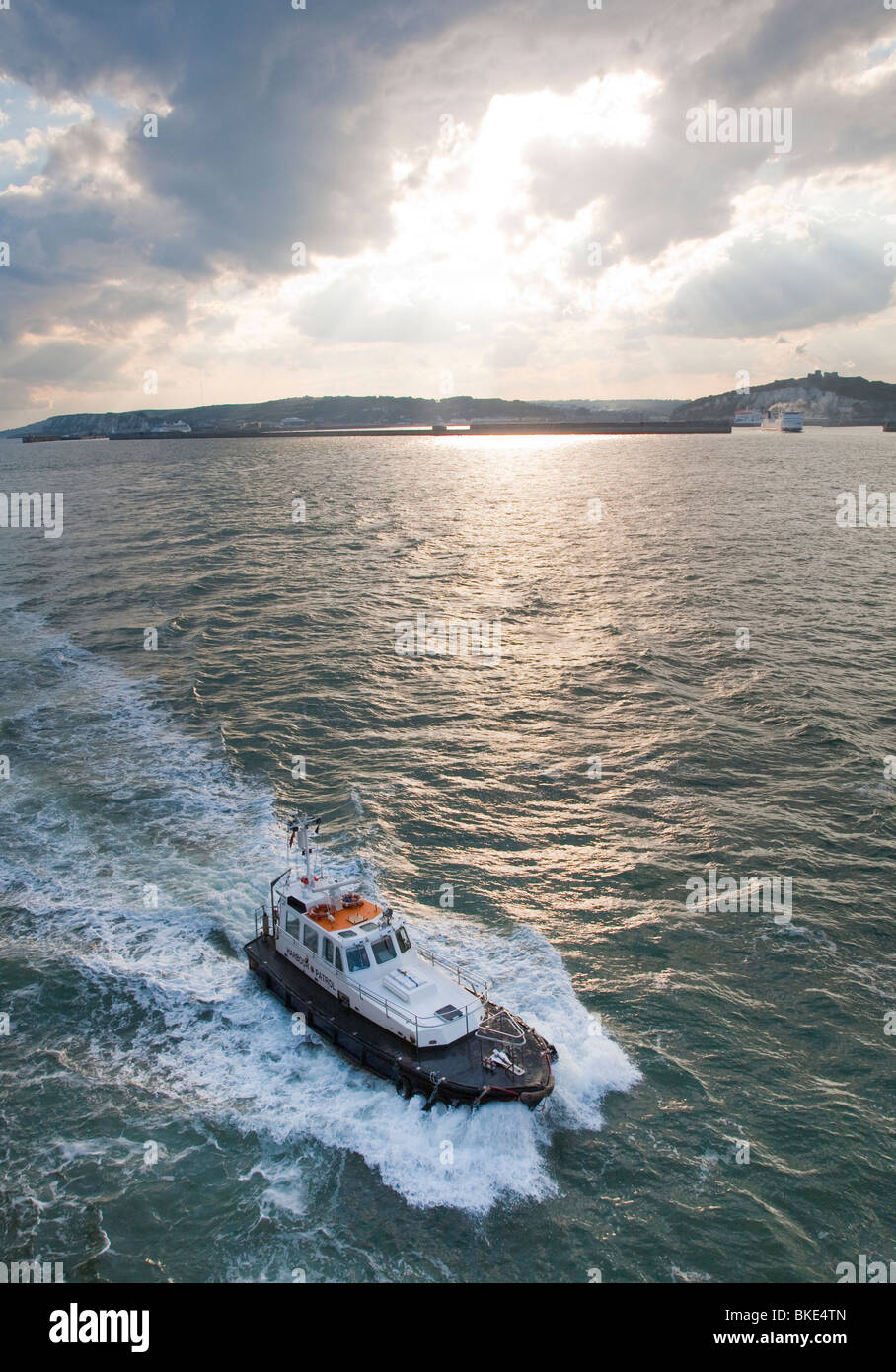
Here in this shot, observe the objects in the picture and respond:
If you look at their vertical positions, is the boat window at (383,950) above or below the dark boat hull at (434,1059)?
above

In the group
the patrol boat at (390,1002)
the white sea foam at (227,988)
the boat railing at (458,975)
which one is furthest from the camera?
the boat railing at (458,975)

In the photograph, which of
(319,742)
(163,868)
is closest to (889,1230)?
(163,868)

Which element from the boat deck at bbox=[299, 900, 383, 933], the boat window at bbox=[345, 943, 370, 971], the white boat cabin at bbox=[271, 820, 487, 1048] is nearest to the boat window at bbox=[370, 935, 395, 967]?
the white boat cabin at bbox=[271, 820, 487, 1048]

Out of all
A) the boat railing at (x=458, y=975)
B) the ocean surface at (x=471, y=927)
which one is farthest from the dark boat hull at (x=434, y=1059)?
the boat railing at (x=458, y=975)

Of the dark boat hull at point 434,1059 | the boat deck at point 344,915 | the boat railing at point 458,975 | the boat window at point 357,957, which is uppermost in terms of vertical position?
the boat deck at point 344,915

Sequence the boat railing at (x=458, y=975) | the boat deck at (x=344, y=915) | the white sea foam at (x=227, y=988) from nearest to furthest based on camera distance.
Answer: the white sea foam at (x=227, y=988) → the boat railing at (x=458, y=975) → the boat deck at (x=344, y=915)

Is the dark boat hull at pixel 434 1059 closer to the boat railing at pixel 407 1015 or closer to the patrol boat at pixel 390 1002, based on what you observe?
the patrol boat at pixel 390 1002

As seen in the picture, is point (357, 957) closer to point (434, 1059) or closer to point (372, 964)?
point (372, 964)
